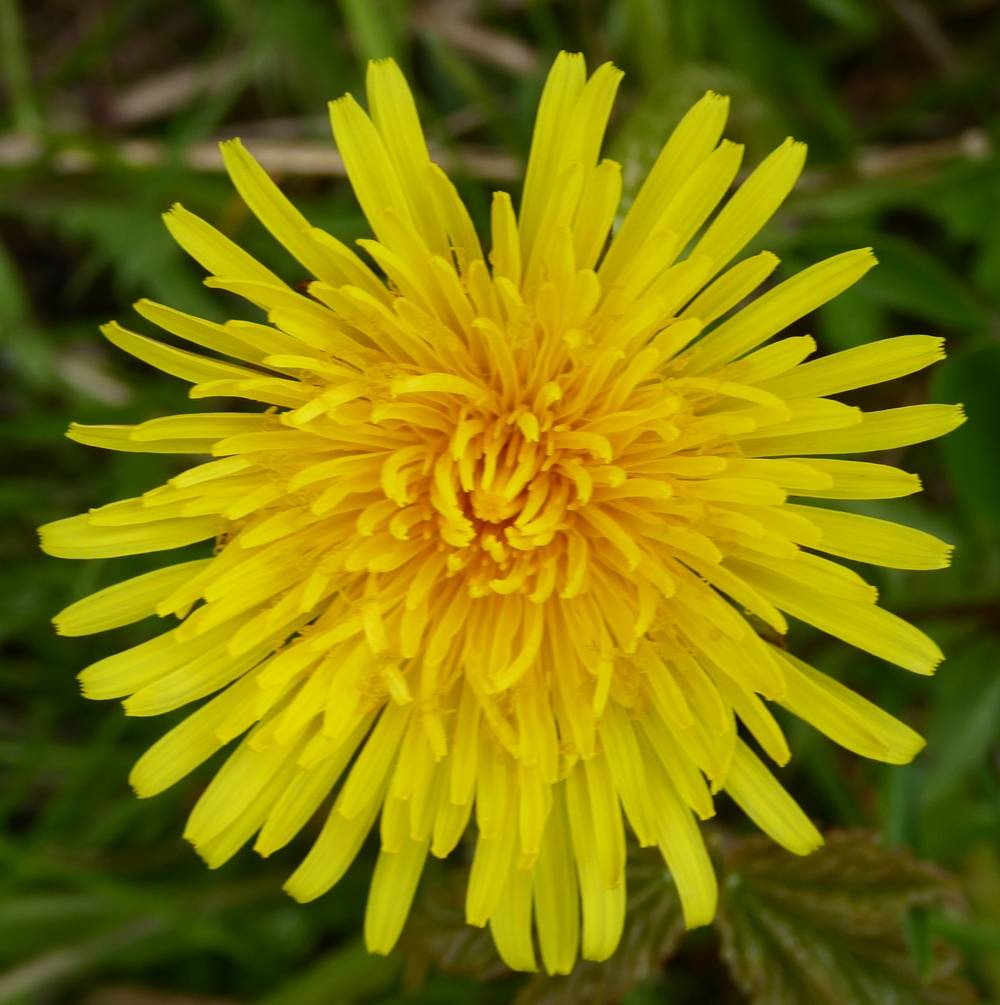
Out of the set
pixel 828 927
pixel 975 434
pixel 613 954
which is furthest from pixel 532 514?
pixel 975 434

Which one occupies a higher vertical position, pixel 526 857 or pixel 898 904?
pixel 526 857

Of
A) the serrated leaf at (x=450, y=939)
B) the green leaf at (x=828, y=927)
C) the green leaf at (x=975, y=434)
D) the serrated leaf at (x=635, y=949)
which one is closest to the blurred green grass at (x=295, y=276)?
the green leaf at (x=975, y=434)

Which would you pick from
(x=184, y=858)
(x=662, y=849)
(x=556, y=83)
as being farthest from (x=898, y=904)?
(x=184, y=858)

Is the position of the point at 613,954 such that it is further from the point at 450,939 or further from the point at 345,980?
the point at 345,980

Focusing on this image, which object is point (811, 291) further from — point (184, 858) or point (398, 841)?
point (184, 858)

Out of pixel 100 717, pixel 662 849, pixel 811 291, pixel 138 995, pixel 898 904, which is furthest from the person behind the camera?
pixel 100 717

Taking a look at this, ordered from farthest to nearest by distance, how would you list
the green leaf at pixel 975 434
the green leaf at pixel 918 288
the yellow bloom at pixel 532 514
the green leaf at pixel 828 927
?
the green leaf at pixel 918 288 → the green leaf at pixel 975 434 → the green leaf at pixel 828 927 → the yellow bloom at pixel 532 514

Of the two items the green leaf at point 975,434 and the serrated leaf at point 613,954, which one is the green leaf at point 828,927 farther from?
the green leaf at point 975,434
